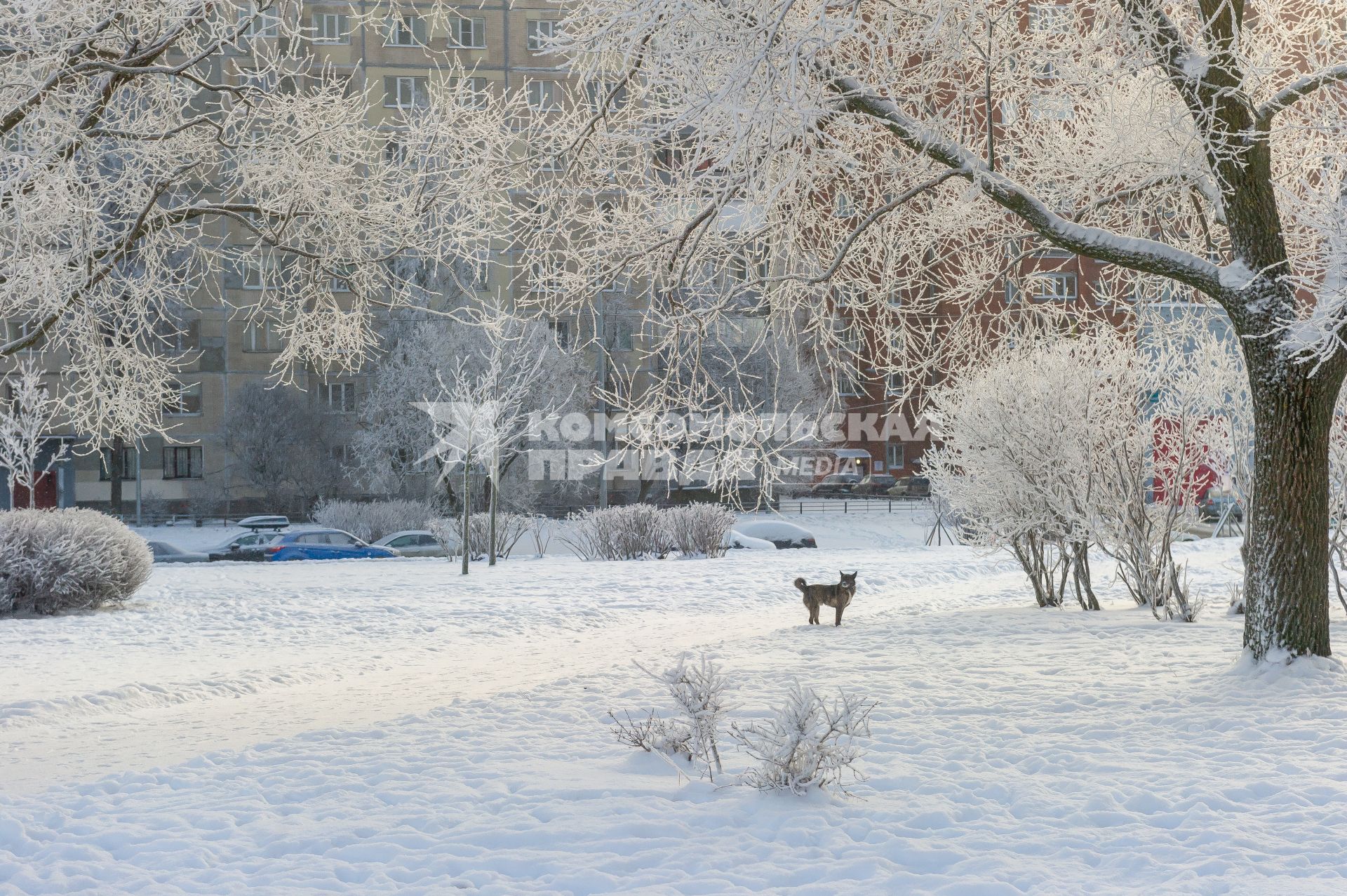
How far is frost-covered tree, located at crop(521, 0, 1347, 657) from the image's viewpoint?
23.0ft

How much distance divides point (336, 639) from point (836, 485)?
3818 cm

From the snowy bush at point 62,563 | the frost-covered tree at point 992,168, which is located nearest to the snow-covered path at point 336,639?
the snowy bush at point 62,563

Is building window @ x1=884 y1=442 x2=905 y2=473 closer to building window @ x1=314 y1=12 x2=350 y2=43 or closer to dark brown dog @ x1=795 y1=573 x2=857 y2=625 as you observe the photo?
building window @ x1=314 y1=12 x2=350 y2=43

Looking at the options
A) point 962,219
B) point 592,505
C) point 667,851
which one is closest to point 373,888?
point 667,851

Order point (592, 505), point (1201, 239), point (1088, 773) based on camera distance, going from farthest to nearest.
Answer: point (592, 505)
point (1201, 239)
point (1088, 773)

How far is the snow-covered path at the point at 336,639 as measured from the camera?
856 centimetres

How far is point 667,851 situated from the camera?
514 cm

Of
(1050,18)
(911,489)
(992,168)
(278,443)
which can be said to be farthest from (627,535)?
(911,489)

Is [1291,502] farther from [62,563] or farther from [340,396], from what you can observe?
[340,396]

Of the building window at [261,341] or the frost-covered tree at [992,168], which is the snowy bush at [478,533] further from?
the building window at [261,341]

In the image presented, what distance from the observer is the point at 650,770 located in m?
6.44

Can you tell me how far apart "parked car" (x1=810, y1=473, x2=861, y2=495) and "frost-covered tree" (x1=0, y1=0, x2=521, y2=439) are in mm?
37611

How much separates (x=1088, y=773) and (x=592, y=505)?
38768 mm

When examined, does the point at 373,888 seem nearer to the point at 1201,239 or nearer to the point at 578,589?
the point at 1201,239
